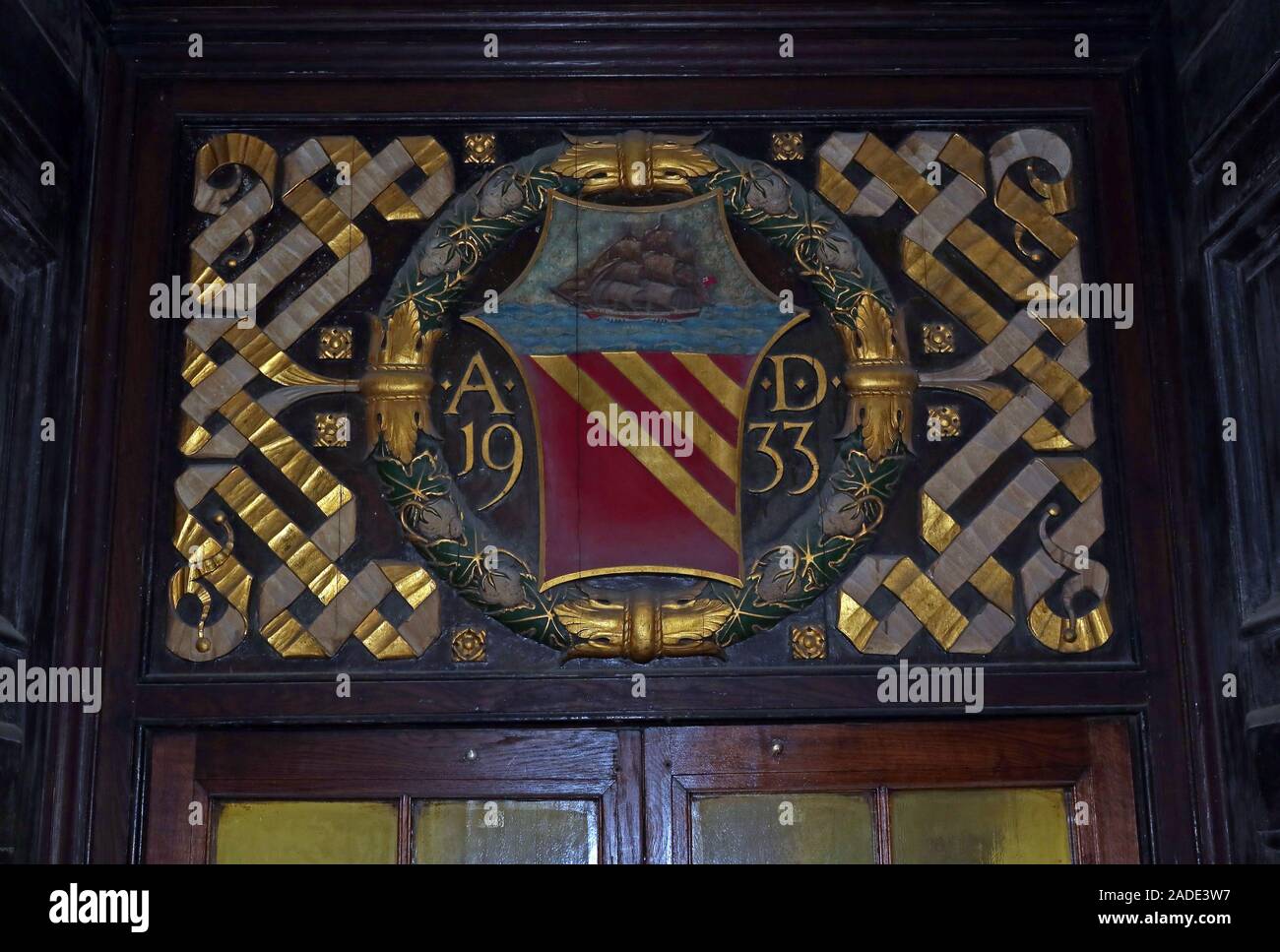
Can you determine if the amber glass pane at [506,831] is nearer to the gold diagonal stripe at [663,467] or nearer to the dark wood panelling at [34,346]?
the gold diagonal stripe at [663,467]

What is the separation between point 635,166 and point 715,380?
510 millimetres

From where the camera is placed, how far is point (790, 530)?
123 inches

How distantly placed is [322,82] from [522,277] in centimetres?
64

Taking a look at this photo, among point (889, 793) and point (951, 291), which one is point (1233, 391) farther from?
point (889, 793)

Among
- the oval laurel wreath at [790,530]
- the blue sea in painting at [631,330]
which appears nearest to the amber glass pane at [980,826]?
the oval laurel wreath at [790,530]

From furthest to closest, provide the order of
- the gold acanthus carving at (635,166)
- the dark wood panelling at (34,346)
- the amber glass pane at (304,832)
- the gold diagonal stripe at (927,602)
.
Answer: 1. the gold acanthus carving at (635,166)
2. the gold diagonal stripe at (927,602)
3. the amber glass pane at (304,832)
4. the dark wood panelling at (34,346)

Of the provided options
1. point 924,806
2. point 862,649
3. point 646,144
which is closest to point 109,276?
point 646,144

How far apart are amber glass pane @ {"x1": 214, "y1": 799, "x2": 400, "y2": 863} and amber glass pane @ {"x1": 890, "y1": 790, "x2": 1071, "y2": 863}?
1.00 m

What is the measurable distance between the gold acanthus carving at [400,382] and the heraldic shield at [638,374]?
0.13 meters

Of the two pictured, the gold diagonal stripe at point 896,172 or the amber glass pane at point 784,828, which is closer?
the amber glass pane at point 784,828

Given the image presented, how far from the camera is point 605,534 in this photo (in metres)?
3.11

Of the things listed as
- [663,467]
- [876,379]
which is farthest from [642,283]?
[876,379]

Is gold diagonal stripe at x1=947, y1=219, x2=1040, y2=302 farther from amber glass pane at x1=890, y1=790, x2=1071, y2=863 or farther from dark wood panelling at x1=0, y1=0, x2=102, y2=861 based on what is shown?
dark wood panelling at x1=0, y1=0, x2=102, y2=861

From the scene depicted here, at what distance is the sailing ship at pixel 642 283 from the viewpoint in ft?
10.5
